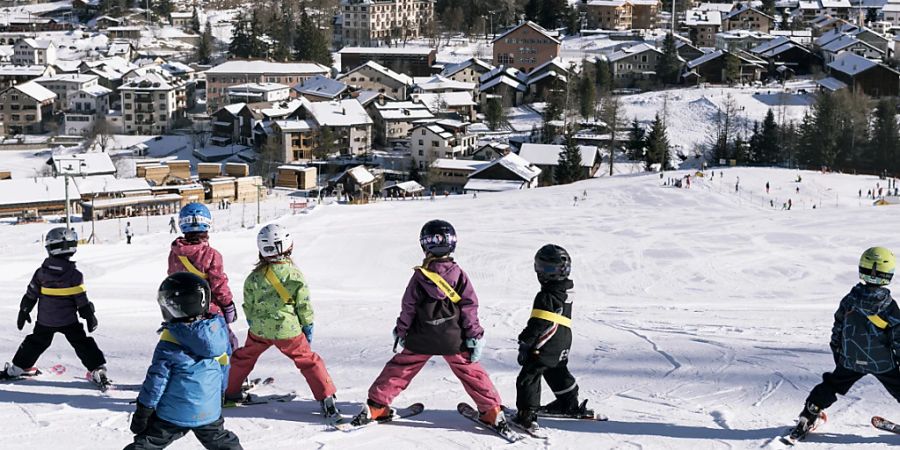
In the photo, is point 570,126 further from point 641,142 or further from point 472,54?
point 472,54

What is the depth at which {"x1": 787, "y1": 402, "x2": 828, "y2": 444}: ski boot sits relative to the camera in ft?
12.3

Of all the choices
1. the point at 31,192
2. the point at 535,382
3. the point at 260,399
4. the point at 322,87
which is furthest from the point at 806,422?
the point at 322,87

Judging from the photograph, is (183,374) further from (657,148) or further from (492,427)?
(657,148)

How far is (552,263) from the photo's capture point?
3.71m

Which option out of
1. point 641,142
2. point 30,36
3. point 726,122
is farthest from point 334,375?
point 30,36

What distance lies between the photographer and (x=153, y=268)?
1042cm

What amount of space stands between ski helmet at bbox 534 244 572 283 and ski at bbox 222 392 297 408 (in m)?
1.36

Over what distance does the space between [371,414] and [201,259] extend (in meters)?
1.05

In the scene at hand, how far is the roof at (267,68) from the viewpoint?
49.3 m

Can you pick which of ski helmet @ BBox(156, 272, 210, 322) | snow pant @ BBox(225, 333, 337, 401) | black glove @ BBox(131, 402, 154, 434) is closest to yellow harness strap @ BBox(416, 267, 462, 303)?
snow pant @ BBox(225, 333, 337, 401)

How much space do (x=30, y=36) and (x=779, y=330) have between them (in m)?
70.1

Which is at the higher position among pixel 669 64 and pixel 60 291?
pixel 669 64

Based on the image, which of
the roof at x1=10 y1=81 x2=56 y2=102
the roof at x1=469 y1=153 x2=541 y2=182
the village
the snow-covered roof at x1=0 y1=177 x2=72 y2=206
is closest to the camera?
the snow-covered roof at x1=0 y1=177 x2=72 y2=206

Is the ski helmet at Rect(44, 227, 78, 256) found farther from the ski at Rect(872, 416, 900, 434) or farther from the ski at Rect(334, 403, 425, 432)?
the ski at Rect(872, 416, 900, 434)
